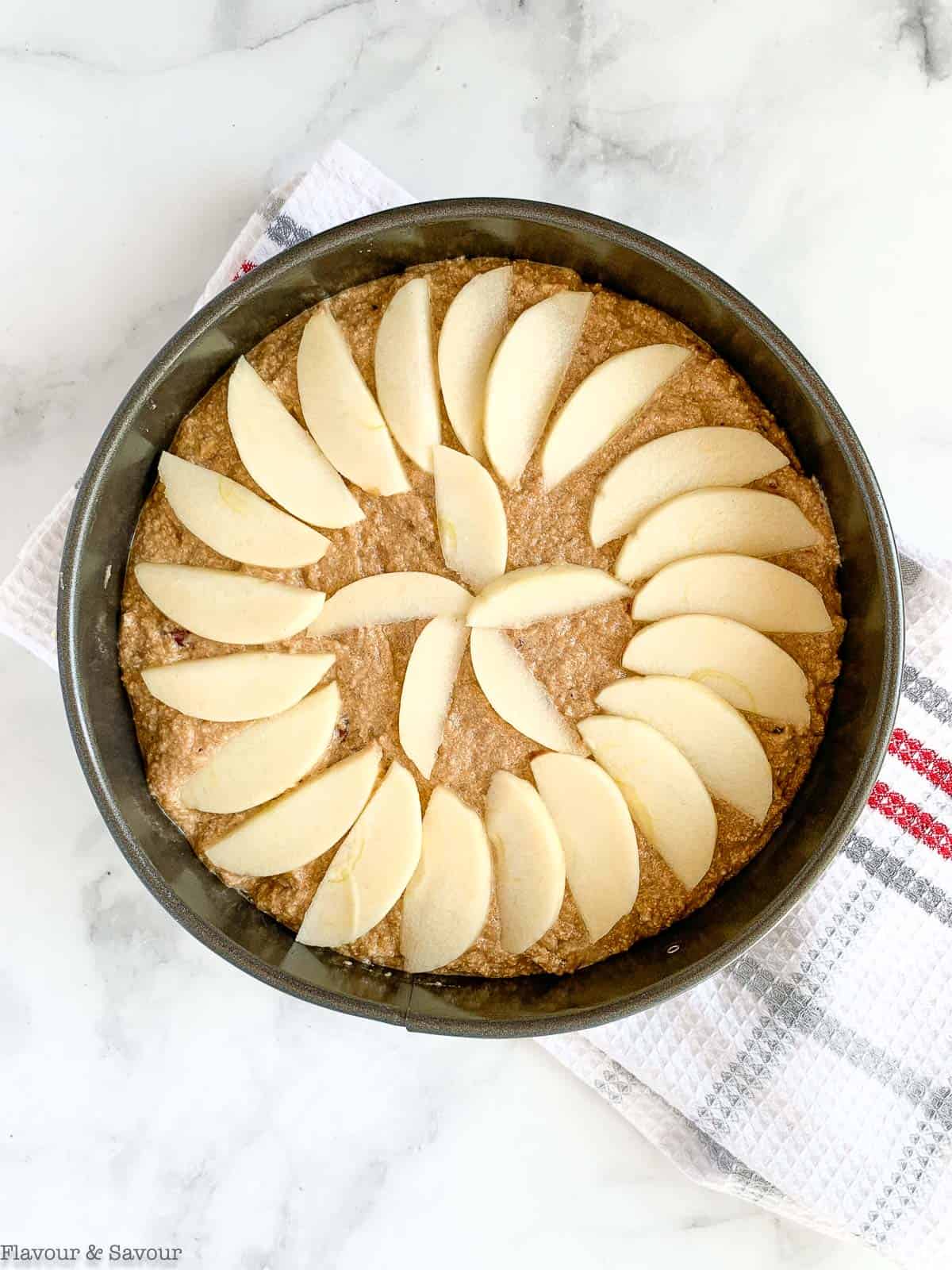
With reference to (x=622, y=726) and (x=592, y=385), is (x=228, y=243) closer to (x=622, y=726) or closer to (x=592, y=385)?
(x=592, y=385)

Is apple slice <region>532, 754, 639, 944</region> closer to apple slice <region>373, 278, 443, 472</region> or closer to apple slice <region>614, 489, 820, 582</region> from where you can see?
apple slice <region>614, 489, 820, 582</region>

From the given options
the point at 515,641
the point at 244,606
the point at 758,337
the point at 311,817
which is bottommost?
the point at 311,817

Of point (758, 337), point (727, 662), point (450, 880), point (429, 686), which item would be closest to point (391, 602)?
point (429, 686)

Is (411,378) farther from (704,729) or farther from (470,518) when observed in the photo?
(704,729)

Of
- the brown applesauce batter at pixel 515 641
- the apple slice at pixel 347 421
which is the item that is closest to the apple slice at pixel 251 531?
the brown applesauce batter at pixel 515 641

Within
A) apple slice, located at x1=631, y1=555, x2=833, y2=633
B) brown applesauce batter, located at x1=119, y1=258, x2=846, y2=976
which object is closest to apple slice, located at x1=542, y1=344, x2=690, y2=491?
brown applesauce batter, located at x1=119, y1=258, x2=846, y2=976

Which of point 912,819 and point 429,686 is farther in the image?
point 912,819

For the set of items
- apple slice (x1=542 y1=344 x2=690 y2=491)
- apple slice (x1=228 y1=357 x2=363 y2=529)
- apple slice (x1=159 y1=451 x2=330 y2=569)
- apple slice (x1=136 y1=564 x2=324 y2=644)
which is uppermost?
apple slice (x1=542 y1=344 x2=690 y2=491)

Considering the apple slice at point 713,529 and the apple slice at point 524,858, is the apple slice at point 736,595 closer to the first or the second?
the apple slice at point 713,529
